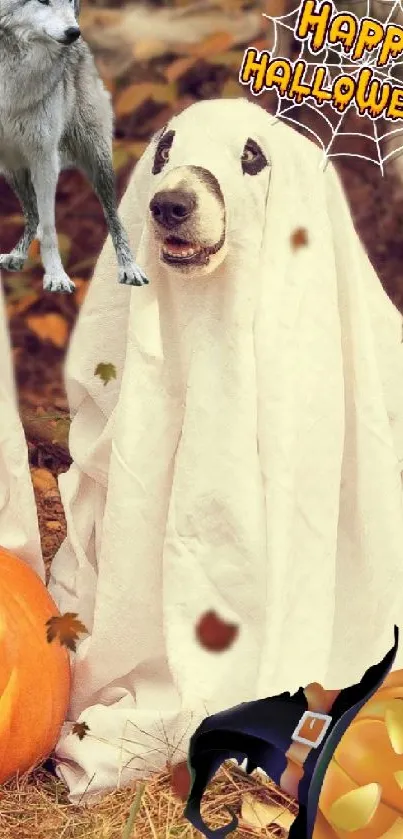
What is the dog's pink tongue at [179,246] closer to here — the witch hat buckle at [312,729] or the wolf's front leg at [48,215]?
the wolf's front leg at [48,215]

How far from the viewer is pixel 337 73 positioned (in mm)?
1035

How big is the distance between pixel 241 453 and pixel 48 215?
33 cm

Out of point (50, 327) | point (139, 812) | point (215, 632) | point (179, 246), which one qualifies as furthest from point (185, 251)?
point (139, 812)

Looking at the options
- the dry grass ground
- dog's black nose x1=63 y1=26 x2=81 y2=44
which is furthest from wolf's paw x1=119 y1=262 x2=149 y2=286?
the dry grass ground

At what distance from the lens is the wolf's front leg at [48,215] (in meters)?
0.97

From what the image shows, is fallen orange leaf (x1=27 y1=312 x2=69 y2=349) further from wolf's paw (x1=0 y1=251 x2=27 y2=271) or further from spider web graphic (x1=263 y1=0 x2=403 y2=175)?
spider web graphic (x1=263 y1=0 x2=403 y2=175)

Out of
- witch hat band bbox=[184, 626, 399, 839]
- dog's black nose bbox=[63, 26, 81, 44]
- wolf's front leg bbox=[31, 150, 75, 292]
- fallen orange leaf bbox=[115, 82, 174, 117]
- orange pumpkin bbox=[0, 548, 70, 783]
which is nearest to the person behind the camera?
witch hat band bbox=[184, 626, 399, 839]

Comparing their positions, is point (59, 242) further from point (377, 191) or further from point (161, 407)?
point (377, 191)

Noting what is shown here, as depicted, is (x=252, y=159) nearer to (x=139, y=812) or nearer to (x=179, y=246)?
(x=179, y=246)

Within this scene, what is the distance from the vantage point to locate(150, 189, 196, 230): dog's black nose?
104 cm

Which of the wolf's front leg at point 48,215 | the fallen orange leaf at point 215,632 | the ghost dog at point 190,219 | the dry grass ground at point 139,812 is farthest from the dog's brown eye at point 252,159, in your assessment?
the dry grass ground at point 139,812

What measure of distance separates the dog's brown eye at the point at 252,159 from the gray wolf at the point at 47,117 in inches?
5.5

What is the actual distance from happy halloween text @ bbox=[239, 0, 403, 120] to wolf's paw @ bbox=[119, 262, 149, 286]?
0.21 meters

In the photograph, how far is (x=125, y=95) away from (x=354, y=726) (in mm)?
654
